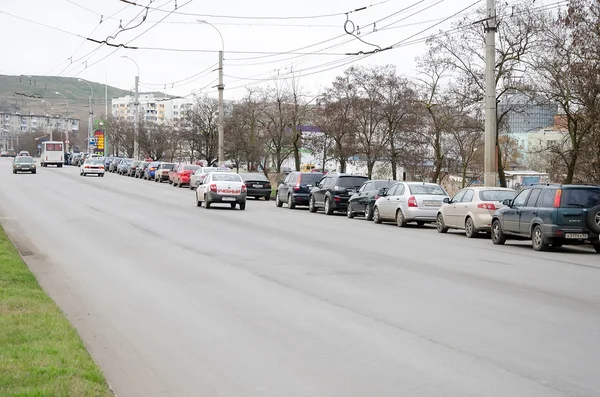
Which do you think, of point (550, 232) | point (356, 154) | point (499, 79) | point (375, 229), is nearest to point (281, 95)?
point (356, 154)

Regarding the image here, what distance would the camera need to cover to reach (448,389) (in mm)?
6832

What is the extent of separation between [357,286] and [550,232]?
8.74m

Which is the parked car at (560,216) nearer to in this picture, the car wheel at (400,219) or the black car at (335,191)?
the car wheel at (400,219)

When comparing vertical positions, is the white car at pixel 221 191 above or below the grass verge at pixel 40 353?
above

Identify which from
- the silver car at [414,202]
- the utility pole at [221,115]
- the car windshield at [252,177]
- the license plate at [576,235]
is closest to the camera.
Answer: the license plate at [576,235]

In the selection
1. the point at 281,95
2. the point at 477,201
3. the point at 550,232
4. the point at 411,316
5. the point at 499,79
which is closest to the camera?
the point at 411,316

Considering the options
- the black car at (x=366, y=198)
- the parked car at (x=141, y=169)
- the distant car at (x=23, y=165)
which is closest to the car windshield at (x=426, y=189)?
the black car at (x=366, y=198)

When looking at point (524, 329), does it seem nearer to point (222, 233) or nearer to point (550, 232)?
point (550, 232)

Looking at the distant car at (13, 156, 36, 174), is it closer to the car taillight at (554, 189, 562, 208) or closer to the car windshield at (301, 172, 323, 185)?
the car windshield at (301, 172, 323, 185)

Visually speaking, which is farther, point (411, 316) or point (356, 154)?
point (356, 154)

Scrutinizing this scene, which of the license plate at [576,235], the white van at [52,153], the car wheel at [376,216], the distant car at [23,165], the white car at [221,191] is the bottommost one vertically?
the car wheel at [376,216]

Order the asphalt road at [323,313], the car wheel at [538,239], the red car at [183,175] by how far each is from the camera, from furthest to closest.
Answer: the red car at [183,175], the car wheel at [538,239], the asphalt road at [323,313]

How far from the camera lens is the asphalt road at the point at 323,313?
7234 millimetres

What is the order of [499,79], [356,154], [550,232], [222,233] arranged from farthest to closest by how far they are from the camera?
1. [356,154]
2. [499,79]
3. [222,233]
4. [550,232]
